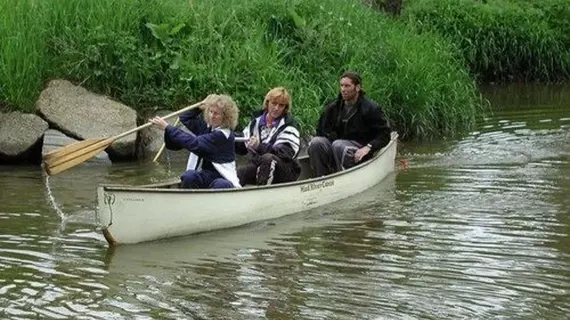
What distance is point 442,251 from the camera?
9484mm

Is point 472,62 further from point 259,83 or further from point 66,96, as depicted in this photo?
point 66,96

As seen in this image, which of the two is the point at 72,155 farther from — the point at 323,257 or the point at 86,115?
the point at 86,115

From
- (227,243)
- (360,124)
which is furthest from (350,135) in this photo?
(227,243)

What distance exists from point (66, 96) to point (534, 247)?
23.3 feet

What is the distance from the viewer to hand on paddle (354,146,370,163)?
40.7 ft

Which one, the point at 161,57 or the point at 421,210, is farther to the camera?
the point at 161,57

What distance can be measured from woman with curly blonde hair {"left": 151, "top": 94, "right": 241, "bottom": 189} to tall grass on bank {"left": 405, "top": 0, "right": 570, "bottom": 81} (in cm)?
1420

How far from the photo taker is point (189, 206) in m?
9.84

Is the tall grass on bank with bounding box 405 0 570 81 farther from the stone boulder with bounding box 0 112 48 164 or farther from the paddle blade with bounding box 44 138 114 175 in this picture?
the paddle blade with bounding box 44 138 114 175

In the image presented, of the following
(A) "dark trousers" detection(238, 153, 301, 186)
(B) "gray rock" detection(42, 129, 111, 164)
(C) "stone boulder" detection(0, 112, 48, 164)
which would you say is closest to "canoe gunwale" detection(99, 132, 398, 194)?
(A) "dark trousers" detection(238, 153, 301, 186)

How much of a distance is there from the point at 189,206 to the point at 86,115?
510 cm

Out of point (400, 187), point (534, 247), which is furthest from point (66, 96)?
point (534, 247)

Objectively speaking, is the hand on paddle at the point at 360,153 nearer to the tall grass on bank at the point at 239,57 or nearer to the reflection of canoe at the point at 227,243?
the reflection of canoe at the point at 227,243

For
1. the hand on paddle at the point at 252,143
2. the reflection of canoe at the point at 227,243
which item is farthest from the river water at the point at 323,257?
the hand on paddle at the point at 252,143
